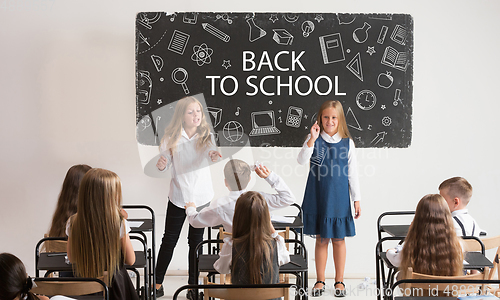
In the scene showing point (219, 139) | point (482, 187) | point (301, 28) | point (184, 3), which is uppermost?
point (184, 3)

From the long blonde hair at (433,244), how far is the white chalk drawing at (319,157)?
4.05 ft

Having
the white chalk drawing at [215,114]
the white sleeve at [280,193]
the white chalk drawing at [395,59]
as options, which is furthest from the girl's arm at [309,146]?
the white chalk drawing at [395,59]

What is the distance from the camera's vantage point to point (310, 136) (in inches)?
139

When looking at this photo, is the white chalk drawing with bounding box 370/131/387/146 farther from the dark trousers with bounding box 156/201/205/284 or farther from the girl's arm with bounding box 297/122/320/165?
the dark trousers with bounding box 156/201/205/284

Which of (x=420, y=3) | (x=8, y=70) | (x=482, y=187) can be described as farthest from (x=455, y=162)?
(x=8, y=70)

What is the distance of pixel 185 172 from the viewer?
3479 mm

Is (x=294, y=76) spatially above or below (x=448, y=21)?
below

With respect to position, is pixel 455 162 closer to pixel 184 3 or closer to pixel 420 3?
pixel 420 3

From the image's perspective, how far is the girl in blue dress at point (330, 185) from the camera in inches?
135

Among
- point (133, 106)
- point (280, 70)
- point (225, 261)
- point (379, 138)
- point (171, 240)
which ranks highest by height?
point (280, 70)

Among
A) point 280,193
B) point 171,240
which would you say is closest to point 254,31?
point 280,193

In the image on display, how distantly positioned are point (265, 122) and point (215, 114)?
1.44 feet

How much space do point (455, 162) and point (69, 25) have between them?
360 cm

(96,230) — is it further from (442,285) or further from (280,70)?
(280,70)
